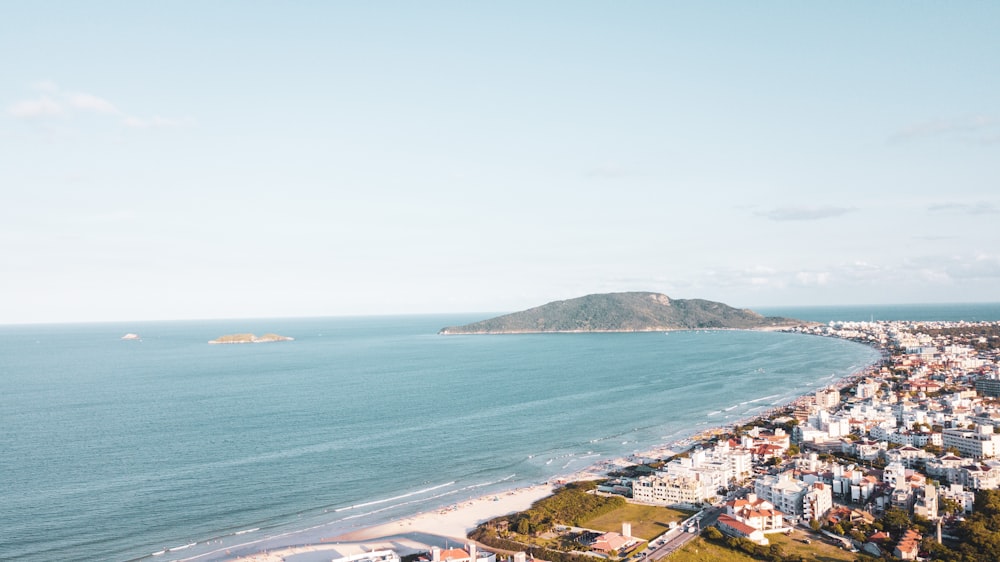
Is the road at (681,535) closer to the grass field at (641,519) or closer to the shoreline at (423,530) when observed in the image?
the grass field at (641,519)

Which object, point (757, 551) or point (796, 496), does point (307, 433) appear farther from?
point (757, 551)

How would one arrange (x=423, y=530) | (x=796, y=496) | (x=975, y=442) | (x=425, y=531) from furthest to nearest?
(x=975, y=442)
(x=796, y=496)
(x=423, y=530)
(x=425, y=531)

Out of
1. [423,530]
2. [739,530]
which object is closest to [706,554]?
[739,530]

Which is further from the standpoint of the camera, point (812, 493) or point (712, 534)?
point (812, 493)

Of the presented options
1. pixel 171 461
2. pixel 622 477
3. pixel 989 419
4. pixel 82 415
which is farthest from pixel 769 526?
pixel 82 415

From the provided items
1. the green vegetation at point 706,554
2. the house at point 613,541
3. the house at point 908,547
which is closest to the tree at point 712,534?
the green vegetation at point 706,554

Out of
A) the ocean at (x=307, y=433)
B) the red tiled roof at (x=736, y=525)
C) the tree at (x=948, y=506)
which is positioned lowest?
the tree at (x=948, y=506)
